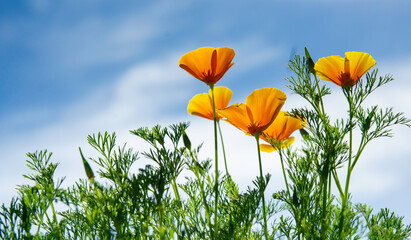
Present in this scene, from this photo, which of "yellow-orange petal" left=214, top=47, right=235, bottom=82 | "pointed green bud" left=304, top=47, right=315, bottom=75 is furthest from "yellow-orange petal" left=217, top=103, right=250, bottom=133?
"pointed green bud" left=304, top=47, right=315, bottom=75

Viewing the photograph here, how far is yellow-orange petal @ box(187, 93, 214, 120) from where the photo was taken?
1324 millimetres

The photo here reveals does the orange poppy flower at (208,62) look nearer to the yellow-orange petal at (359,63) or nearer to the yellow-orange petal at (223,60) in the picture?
the yellow-orange petal at (223,60)

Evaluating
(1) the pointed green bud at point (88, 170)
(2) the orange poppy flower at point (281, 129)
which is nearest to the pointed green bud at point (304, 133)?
(2) the orange poppy flower at point (281, 129)

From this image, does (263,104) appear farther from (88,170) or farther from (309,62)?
(88,170)

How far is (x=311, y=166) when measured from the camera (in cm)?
119

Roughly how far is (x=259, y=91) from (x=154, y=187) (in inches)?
15.9

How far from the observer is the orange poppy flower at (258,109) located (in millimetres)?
1196

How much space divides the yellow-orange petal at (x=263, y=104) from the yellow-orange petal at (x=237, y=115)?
0.05 ft

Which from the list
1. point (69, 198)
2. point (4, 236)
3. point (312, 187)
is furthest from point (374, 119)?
point (4, 236)

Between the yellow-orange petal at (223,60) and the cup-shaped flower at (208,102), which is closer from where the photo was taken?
the yellow-orange petal at (223,60)

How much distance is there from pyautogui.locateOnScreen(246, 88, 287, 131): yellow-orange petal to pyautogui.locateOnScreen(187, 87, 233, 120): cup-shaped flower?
0.14 metres

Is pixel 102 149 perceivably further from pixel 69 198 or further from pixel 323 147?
pixel 323 147

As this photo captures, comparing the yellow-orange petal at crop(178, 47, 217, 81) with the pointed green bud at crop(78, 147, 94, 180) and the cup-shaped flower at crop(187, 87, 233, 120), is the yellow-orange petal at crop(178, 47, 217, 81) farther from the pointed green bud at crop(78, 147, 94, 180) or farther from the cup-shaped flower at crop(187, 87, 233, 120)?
the pointed green bud at crop(78, 147, 94, 180)

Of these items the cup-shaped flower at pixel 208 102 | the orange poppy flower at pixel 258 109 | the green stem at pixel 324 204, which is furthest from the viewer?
the cup-shaped flower at pixel 208 102
